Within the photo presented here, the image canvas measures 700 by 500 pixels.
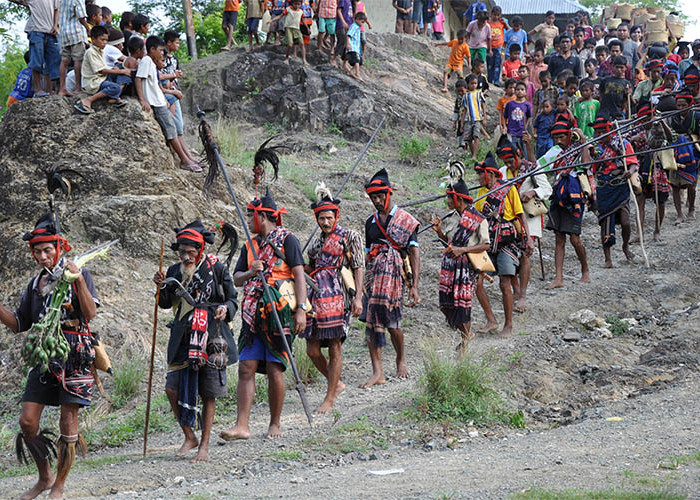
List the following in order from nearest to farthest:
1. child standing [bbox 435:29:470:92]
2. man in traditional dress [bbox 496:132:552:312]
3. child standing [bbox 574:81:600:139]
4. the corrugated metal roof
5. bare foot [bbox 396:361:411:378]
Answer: bare foot [bbox 396:361:411:378] → man in traditional dress [bbox 496:132:552:312] → child standing [bbox 574:81:600:139] → child standing [bbox 435:29:470:92] → the corrugated metal roof

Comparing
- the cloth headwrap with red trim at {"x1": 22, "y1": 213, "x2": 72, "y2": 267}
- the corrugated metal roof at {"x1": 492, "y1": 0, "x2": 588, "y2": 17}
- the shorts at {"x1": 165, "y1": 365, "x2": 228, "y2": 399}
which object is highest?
the corrugated metal roof at {"x1": 492, "y1": 0, "x2": 588, "y2": 17}

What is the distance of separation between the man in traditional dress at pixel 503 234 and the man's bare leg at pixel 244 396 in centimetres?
396

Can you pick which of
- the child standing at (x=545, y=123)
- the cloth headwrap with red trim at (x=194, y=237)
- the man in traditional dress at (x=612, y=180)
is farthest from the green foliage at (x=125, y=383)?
the child standing at (x=545, y=123)

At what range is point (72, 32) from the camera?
12422mm

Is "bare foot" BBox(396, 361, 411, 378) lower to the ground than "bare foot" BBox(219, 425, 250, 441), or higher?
lower

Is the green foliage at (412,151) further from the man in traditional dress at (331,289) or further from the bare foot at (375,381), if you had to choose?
the man in traditional dress at (331,289)

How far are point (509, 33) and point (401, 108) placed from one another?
4.34m

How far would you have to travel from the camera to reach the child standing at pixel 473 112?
18.1 m

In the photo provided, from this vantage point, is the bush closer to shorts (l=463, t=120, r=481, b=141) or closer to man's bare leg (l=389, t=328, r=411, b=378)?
man's bare leg (l=389, t=328, r=411, b=378)

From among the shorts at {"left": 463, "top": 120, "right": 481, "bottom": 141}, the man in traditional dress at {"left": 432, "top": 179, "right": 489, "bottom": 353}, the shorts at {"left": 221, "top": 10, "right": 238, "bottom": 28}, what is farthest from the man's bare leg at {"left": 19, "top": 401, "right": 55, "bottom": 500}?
the shorts at {"left": 221, "top": 10, "right": 238, "bottom": 28}

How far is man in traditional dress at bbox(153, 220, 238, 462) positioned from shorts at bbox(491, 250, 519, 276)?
441 centimetres

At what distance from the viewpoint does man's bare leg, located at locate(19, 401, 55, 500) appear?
644cm

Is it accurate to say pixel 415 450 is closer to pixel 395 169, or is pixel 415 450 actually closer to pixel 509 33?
pixel 395 169

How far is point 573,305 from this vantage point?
12.0m
